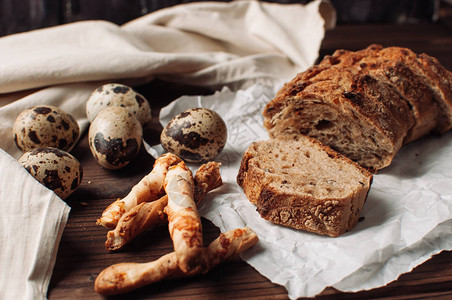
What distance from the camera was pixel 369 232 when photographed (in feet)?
6.39

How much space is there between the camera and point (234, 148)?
8.75ft

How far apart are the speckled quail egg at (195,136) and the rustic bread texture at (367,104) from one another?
303 millimetres

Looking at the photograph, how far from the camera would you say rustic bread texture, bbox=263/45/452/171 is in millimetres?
2301

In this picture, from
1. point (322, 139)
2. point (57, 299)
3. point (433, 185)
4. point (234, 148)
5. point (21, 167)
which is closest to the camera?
point (57, 299)

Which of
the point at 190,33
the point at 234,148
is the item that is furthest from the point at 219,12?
the point at 234,148

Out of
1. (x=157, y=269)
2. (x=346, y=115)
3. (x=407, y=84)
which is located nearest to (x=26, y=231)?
(x=157, y=269)

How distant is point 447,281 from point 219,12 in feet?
8.97

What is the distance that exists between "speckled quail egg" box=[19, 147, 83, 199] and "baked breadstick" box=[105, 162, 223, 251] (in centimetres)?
38

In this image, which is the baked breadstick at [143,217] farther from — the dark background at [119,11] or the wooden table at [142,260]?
the dark background at [119,11]

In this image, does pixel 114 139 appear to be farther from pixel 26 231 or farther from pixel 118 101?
pixel 26 231

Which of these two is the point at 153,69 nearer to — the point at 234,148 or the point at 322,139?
the point at 234,148

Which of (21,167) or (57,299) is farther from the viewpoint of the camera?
(21,167)

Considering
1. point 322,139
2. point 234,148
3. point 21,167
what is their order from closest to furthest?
1. point 21,167
2. point 322,139
3. point 234,148

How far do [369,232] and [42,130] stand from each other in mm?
1635
